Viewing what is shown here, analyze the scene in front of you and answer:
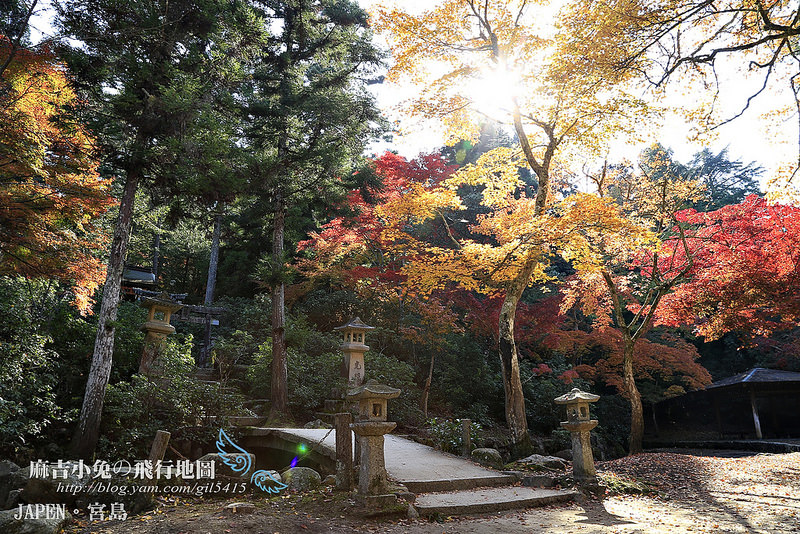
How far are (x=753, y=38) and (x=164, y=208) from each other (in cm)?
1362

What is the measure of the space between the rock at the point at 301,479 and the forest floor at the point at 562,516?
0.24 m

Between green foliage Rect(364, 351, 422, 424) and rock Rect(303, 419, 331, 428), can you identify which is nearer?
rock Rect(303, 419, 331, 428)

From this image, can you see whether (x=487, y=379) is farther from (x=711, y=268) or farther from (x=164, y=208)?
(x=164, y=208)

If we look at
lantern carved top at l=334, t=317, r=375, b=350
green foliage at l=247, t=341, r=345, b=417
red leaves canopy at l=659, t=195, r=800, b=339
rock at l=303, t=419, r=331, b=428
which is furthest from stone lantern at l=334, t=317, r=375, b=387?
red leaves canopy at l=659, t=195, r=800, b=339

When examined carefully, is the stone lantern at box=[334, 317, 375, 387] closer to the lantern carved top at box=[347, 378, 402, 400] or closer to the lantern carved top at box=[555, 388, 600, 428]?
the lantern carved top at box=[347, 378, 402, 400]

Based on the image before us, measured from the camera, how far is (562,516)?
18.5 ft

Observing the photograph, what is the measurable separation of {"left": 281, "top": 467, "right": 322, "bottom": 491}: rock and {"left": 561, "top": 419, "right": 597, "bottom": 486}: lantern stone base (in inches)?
159

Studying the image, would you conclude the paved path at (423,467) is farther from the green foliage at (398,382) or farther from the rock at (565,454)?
the rock at (565,454)

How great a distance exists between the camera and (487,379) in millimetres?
15539

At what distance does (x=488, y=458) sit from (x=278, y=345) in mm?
5997

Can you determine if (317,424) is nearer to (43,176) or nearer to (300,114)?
(43,176)

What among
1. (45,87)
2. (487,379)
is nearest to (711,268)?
(487,379)

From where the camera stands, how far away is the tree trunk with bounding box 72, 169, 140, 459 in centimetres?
738

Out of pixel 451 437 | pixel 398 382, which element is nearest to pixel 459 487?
pixel 451 437
